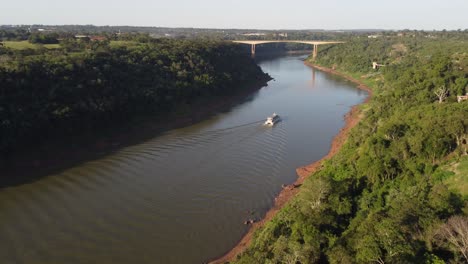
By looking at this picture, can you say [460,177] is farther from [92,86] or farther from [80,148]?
[92,86]

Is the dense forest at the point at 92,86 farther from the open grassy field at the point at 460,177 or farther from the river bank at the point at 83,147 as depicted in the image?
the open grassy field at the point at 460,177

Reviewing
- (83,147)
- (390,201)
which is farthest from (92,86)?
(390,201)

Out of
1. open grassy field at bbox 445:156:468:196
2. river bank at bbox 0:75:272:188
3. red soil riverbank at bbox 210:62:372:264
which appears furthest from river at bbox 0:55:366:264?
open grassy field at bbox 445:156:468:196

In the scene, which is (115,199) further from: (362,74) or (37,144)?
(362,74)

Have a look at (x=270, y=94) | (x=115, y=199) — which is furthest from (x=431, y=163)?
(x=270, y=94)

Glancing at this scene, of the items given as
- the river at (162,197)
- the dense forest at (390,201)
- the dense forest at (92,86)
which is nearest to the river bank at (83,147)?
the dense forest at (92,86)

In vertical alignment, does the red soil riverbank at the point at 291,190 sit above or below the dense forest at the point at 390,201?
below

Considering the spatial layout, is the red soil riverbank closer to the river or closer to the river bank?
the river
